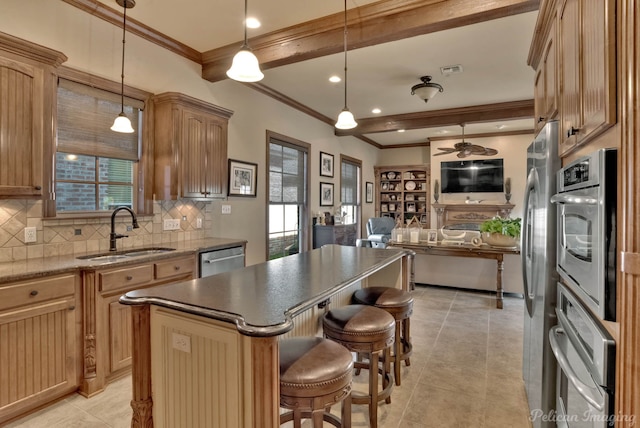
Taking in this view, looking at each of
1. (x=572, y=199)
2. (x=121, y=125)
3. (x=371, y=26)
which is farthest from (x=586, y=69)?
(x=121, y=125)

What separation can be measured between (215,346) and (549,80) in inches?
93.7

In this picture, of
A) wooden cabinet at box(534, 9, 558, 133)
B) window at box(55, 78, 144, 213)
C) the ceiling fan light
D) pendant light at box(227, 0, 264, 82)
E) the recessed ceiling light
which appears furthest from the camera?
the ceiling fan light

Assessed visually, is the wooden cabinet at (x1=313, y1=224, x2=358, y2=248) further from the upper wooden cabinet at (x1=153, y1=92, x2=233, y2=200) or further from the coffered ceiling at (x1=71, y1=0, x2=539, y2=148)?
the upper wooden cabinet at (x1=153, y1=92, x2=233, y2=200)

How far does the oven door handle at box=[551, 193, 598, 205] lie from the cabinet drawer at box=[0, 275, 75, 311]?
2.85 metres

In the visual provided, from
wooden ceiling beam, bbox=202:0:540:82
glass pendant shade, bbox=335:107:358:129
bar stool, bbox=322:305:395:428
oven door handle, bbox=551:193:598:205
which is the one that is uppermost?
wooden ceiling beam, bbox=202:0:540:82

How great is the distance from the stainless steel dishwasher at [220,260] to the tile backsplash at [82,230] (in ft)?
1.81

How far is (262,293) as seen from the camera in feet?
5.03

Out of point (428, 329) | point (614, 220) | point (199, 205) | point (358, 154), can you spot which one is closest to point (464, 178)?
point (358, 154)

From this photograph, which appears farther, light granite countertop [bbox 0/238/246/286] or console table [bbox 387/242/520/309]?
console table [bbox 387/242/520/309]

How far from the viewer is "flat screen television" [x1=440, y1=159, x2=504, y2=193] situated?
26.3ft

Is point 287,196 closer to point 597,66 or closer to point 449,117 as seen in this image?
point 449,117

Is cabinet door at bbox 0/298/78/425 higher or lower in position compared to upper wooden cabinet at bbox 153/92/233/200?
lower

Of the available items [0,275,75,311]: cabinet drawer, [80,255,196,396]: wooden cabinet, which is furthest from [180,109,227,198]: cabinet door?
[0,275,75,311]: cabinet drawer

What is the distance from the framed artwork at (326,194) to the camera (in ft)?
21.1
